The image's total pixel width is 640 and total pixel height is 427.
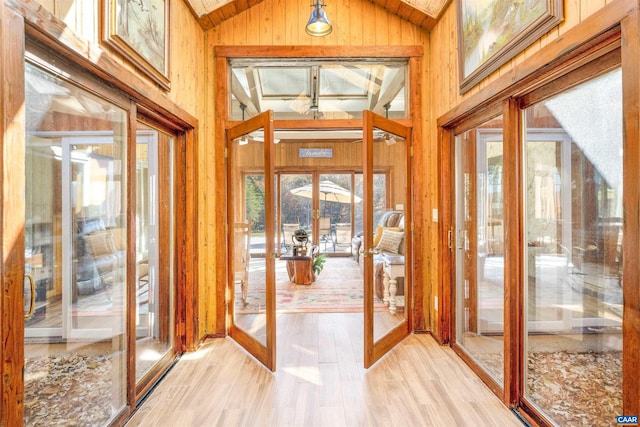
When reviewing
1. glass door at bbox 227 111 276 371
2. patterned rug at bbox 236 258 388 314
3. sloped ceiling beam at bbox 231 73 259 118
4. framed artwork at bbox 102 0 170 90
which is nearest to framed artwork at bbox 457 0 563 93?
glass door at bbox 227 111 276 371

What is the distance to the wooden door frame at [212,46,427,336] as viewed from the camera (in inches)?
126

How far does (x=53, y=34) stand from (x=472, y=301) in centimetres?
324

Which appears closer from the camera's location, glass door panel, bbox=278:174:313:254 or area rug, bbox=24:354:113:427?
area rug, bbox=24:354:113:427

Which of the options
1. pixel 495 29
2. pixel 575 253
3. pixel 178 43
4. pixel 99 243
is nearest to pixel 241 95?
pixel 178 43

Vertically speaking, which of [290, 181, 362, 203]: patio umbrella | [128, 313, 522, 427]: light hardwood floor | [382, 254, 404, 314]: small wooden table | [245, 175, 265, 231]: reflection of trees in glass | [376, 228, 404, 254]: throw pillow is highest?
[290, 181, 362, 203]: patio umbrella

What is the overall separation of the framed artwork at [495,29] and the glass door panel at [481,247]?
0.42 meters

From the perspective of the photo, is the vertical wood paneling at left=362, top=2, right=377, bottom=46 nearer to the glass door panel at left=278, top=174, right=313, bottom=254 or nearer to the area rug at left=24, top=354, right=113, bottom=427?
the area rug at left=24, top=354, right=113, bottom=427

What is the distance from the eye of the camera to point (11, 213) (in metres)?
1.22

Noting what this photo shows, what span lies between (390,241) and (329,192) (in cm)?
484

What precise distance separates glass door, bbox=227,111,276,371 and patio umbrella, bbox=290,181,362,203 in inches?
186

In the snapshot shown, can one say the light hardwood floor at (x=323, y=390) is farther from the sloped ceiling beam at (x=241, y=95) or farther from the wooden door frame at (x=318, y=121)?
the sloped ceiling beam at (x=241, y=95)

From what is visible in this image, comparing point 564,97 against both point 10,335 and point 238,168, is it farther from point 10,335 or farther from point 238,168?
point 10,335

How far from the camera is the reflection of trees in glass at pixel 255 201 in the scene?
2.85 m

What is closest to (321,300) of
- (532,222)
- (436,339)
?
(436,339)
